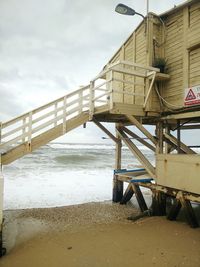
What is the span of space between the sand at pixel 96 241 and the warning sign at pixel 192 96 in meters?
3.85

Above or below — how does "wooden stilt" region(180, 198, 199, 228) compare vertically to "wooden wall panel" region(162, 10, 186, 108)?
below

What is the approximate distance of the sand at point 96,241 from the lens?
5340mm

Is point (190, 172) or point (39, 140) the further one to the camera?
point (39, 140)

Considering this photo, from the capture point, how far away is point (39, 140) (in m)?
8.07

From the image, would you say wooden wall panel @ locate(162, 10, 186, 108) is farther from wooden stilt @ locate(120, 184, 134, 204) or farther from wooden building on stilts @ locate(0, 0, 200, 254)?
wooden stilt @ locate(120, 184, 134, 204)

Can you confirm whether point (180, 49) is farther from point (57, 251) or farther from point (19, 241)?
point (19, 241)

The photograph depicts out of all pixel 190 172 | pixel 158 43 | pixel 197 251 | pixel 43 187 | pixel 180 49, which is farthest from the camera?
pixel 43 187

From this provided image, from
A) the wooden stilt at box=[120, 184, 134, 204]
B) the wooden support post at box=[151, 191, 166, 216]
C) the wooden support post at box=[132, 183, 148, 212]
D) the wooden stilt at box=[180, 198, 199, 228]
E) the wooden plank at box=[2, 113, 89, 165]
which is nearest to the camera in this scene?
the wooden stilt at box=[180, 198, 199, 228]

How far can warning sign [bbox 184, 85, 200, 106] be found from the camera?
7.77m

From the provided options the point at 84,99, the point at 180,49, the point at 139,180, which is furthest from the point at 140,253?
the point at 180,49

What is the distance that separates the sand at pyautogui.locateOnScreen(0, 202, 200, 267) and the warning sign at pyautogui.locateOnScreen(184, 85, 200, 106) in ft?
12.6

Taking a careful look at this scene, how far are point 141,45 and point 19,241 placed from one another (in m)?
8.27

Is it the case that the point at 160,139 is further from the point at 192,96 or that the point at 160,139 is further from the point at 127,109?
the point at 192,96

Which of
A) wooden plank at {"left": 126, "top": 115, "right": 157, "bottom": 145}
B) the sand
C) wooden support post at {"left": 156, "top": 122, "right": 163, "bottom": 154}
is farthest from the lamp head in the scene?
the sand
